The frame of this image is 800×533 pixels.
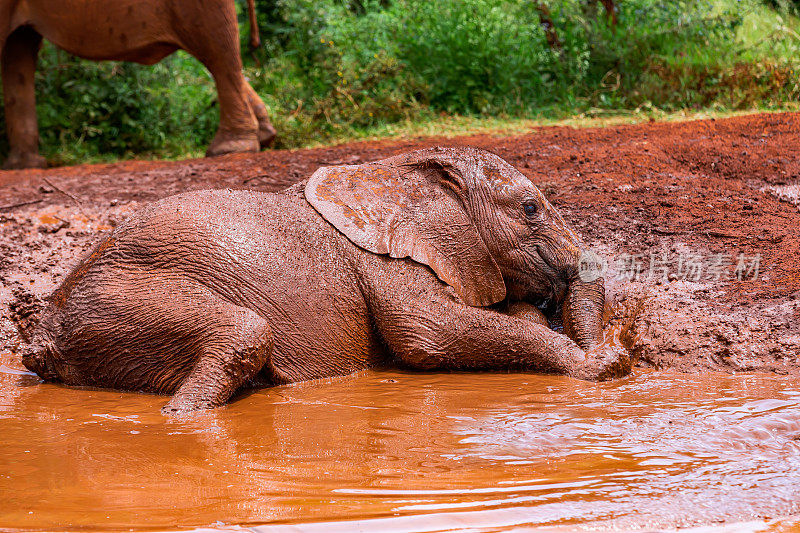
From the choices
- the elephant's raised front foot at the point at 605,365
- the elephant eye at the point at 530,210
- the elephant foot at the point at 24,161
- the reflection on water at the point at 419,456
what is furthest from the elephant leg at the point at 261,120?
the elephant's raised front foot at the point at 605,365

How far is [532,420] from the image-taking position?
3.57 metres

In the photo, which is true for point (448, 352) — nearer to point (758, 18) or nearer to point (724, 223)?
point (724, 223)

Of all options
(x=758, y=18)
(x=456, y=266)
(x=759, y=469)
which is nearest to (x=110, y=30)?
(x=456, y=266)

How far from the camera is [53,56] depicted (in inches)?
468

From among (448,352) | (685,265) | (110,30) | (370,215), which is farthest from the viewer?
(110,30)

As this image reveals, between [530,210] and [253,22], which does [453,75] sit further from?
[530,210]

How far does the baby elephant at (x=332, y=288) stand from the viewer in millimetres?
4145

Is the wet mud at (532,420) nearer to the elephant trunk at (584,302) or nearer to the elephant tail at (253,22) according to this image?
the elephant trunk at (584,302)

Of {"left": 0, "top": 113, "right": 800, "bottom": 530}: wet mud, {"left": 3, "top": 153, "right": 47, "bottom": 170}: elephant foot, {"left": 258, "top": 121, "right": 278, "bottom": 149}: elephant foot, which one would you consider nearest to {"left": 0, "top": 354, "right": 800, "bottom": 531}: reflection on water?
{"left": 0, "top": 113, "right": 800, "bottom": 530}: wet mud

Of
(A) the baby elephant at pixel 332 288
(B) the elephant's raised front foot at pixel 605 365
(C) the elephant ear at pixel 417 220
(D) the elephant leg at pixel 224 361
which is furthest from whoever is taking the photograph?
(C) the elephant ear at pixel 417 220

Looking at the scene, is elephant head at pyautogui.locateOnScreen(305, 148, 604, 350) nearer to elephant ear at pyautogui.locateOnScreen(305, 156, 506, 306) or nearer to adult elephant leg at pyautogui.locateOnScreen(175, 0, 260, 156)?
elephant ear at pyautogui.locateOnScreen(305, 156, 506, 306)

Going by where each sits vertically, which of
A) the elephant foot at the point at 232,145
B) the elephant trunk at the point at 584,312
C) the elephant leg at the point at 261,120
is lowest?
the elephant trunk at the point at 584,312

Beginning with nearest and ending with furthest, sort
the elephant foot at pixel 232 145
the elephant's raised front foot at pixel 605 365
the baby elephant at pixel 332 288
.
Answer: the baby elephant at pixel 332 288
the elephant's raised front foot at pixel 605 365
the elephant foot at pixel 232 145

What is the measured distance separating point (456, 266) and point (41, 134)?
877cm
